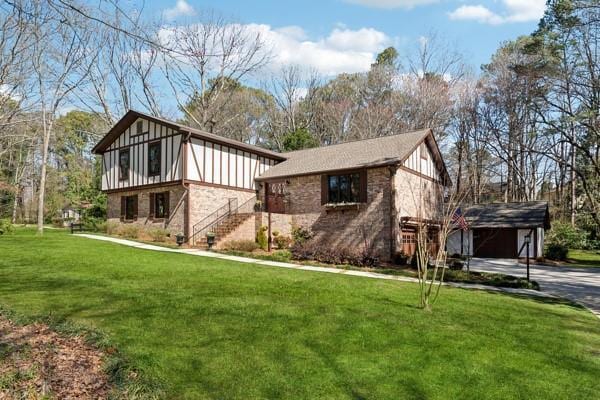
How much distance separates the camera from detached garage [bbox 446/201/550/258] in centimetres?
2286

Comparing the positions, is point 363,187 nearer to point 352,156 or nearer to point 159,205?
point 352,156

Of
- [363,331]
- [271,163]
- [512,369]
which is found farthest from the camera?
[271,163]

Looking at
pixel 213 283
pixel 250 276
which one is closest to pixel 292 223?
pixel 250 276

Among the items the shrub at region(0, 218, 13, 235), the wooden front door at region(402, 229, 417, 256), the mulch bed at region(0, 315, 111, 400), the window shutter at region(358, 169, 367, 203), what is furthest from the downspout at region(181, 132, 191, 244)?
the mulch bed at region(0, 315, 111, 400)

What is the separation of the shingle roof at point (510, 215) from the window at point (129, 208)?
18.5 metres

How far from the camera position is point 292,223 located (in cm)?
1948

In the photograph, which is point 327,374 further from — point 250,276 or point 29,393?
point 250,276

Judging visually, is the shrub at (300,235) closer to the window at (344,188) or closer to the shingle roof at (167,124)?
the window at (344,188)

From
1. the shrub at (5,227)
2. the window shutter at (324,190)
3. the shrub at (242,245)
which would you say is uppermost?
the window shutter at (324,190)

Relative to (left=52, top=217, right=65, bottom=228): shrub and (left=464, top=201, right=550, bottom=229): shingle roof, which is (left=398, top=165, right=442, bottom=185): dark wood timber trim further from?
(left=52, top=217, right=65, bottom=228): shrub

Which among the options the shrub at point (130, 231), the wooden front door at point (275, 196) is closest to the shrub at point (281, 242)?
the wooden front door at point (275, 196)

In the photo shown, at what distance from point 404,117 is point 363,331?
29114 millimetres

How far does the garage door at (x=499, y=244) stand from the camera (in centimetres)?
2374

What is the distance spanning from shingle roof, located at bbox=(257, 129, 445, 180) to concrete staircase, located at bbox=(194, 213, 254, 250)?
3.37 meters
